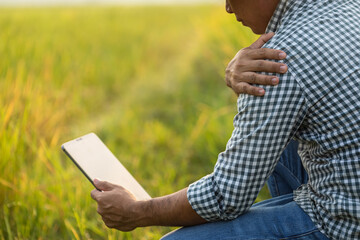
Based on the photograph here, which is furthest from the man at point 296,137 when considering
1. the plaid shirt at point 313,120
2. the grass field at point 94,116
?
the grass field at point 94,116

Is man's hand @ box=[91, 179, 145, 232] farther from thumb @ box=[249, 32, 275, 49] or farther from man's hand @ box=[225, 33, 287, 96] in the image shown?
thumb @ box=[249, 32, 275, 49]

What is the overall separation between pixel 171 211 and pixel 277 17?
557mm

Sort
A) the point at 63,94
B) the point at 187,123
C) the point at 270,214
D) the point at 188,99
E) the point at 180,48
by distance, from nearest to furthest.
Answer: the point at 270,214, the point at 187,123, the point at 63,94, the point at 188,99, the point at 180,48

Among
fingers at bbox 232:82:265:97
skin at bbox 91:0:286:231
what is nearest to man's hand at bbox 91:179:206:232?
skin at bbox 91:0:286:231

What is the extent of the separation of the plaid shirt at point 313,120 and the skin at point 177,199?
2.1 inches

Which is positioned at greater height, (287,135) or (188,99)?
(287,135)

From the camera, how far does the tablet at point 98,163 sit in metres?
1.54

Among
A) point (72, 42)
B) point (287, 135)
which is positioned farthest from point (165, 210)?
point (72, 42)

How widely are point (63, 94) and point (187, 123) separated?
1.04m

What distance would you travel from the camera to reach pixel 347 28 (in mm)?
1191

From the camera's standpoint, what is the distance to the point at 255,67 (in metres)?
1.22

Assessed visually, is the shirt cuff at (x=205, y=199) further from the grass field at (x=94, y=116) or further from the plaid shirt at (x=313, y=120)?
the grass field at (x=94, y=116)

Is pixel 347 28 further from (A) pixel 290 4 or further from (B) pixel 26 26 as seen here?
(B) pixel 26 26

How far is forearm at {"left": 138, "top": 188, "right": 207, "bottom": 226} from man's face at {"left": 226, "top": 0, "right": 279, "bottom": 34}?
468 millimetres
